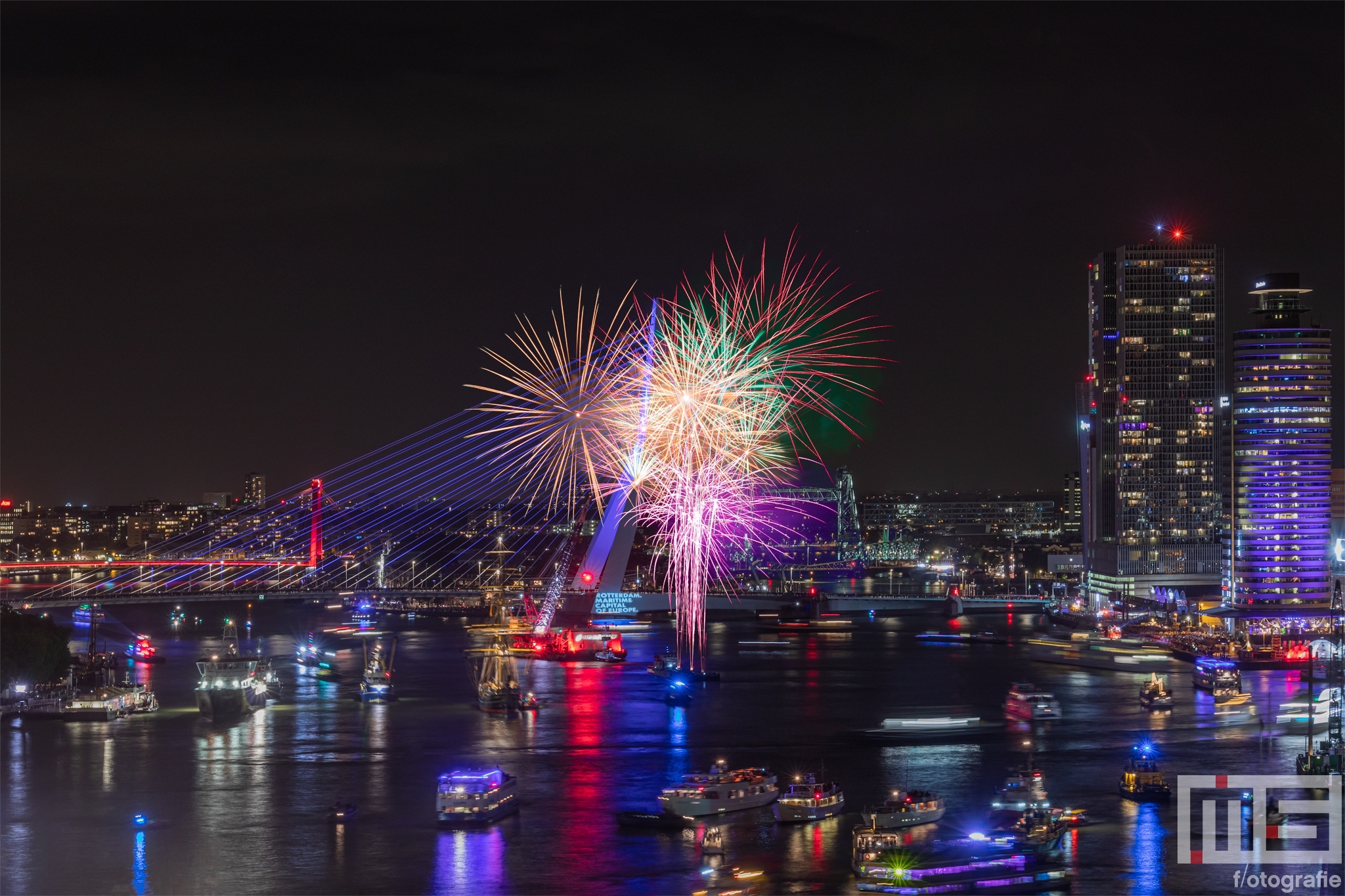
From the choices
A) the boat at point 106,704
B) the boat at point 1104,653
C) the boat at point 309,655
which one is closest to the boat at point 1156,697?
the boat at point 1104,653

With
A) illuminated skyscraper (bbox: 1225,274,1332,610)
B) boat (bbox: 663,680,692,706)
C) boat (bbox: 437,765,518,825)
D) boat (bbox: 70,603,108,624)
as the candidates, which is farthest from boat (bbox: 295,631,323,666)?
illuminated skyscraper (bbox: 1225,274,1332,610)

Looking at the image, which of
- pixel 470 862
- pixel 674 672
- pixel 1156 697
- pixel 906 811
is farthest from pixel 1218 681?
pixel 470 862

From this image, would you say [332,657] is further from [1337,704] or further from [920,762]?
[1337,704]

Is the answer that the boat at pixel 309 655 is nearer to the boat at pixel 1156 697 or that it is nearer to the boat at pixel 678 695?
the boat at pixel 678 695

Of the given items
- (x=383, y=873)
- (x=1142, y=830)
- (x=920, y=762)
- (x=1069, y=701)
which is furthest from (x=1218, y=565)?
(x=383, y=873)

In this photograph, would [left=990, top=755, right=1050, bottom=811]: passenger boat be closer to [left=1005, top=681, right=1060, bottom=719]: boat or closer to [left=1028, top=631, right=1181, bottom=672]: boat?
[left=1005, top=681, right=1060, bottom=719]: boat

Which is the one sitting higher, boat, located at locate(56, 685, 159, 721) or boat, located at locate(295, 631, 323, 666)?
boat, located at locate(56, 685, 159, 721)
